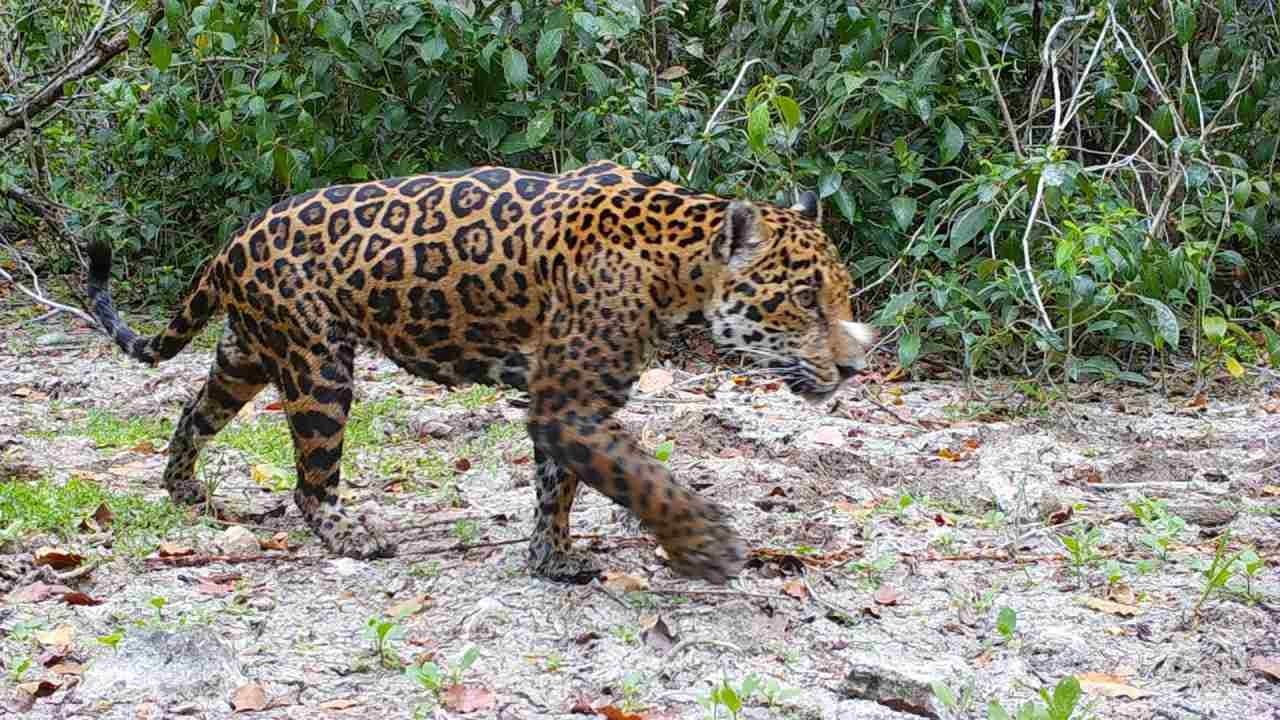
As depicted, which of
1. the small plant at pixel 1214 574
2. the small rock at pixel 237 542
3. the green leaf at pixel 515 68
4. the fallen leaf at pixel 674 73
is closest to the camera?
the small plant at pixel 1214 574

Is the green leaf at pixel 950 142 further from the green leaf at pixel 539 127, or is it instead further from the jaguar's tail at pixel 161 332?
the jaguar's tail at pixel 161 332

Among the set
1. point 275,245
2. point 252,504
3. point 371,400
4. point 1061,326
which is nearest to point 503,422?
point 371,400

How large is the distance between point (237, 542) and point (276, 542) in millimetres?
157

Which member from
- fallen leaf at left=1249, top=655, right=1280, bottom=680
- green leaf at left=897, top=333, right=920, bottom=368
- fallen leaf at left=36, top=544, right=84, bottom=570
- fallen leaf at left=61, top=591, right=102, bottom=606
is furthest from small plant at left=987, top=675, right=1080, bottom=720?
green leaf at left=897, top=333, right=920, bottom=368

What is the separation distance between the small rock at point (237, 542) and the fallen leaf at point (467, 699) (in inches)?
63.4

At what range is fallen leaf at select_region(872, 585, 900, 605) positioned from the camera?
5375 millimetres

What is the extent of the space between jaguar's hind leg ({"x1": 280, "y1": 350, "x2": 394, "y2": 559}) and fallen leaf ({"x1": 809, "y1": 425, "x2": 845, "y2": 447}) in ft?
8.32

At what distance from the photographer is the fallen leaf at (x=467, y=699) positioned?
14.7 feet


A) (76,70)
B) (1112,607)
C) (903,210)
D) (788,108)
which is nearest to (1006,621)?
(1112,607)

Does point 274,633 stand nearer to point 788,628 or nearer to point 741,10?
point 788,628

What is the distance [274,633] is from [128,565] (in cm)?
85

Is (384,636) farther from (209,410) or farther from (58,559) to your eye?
(209,410)

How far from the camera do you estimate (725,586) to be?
17.9 feet

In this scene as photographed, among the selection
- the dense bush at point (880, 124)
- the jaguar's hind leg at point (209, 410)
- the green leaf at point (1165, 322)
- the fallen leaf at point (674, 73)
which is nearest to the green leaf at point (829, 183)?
the dense bush at point (880, 124)
